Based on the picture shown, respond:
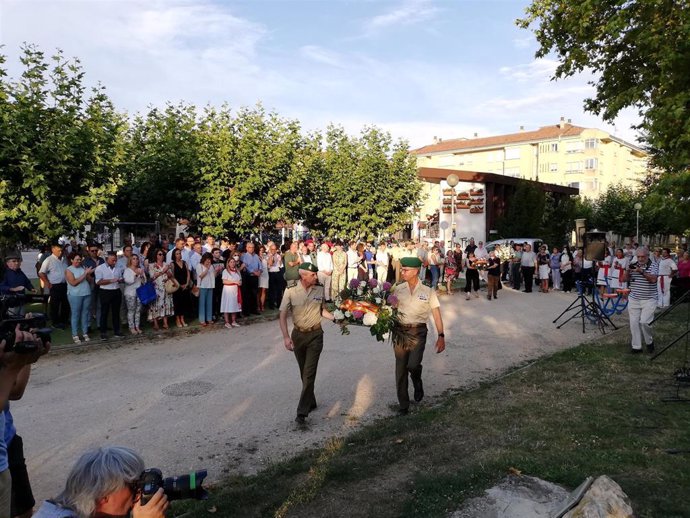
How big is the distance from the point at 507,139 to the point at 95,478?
73.7 metres

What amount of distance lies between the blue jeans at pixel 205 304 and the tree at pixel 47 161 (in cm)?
298

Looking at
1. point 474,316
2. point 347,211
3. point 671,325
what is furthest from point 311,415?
point 347,211

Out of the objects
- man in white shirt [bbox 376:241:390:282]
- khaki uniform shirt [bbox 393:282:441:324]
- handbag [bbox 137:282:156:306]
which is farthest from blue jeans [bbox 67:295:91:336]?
man in white shirt [bbox 376:241:390:282]

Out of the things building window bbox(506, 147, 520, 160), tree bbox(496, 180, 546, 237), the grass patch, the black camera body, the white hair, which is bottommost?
the grass patch

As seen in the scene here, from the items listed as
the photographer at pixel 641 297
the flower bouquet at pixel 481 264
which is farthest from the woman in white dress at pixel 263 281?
the photographer at pixel 641 297

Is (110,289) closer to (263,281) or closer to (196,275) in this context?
(196,275)

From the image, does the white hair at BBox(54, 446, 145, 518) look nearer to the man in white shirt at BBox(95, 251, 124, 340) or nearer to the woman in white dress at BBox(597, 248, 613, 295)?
the man in white shirt at BBox(95, 251, 124, 340)

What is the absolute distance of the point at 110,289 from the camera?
11.5 metres

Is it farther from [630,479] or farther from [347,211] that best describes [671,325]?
[347,211]

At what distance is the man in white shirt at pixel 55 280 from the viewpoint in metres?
12.2

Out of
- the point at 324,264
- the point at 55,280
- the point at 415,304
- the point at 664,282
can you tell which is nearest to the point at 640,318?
the point at 415,304

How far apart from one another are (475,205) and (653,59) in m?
23.3

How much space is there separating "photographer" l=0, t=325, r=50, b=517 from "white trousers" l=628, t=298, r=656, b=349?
32.6ft

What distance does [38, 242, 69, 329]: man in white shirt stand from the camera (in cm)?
1219
